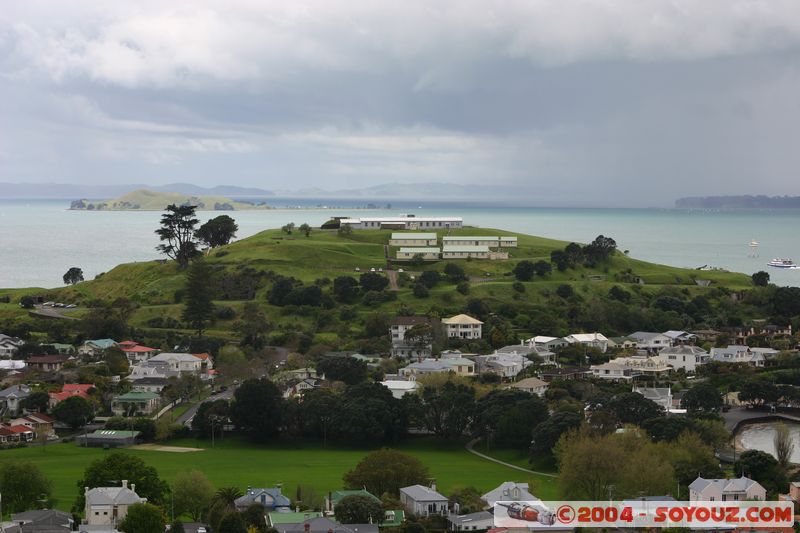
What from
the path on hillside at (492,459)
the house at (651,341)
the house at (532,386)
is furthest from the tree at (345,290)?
the path on hillside at (492,459)

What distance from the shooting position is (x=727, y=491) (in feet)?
97.9

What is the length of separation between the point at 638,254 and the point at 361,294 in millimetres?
70645

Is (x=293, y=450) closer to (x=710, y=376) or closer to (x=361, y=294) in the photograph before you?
(x=710, y=376)

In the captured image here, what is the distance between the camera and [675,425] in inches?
1496

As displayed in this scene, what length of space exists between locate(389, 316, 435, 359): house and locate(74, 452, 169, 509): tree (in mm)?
29601

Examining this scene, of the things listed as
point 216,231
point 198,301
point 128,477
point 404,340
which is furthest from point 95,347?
point 128,477

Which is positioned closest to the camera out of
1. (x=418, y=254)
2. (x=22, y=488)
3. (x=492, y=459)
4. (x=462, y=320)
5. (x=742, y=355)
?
(x=22, y=488)

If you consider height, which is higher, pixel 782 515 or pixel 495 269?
pixel 495 269

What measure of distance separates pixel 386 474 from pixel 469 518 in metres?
3.70

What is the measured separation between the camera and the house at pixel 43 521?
25.6 metres

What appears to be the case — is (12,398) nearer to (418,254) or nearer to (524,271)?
(524,271)

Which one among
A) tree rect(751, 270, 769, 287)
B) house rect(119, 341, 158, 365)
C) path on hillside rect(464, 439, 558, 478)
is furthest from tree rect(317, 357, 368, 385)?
tree rect(751, 270, 769, 287)

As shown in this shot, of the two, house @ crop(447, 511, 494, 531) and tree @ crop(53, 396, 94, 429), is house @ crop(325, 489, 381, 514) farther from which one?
tree @ crop(53, 396, 94, 429)

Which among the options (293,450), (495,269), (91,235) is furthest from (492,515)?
(91,235)
